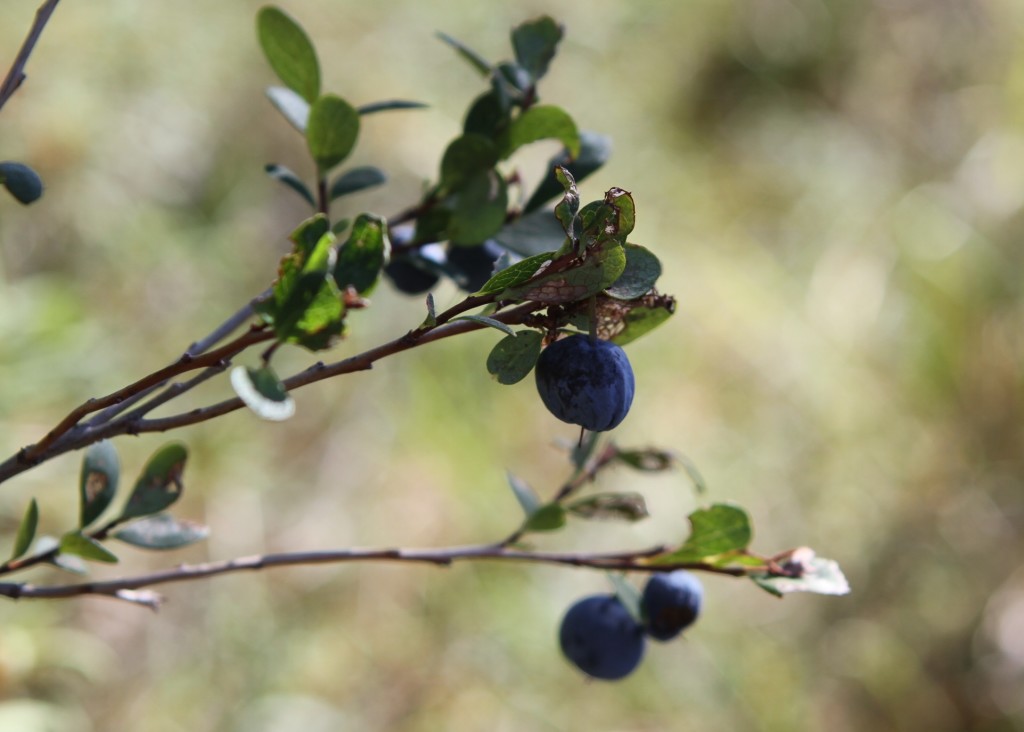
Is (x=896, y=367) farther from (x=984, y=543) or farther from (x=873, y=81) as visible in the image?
(x=873, y=81)

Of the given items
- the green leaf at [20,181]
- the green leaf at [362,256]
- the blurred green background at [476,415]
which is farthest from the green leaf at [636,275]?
the blurred green background at [476,415]

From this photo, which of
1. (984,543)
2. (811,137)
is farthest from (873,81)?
(984,543)

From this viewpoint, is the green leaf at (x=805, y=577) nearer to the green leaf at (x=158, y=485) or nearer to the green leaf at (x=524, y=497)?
the green leaf at (x=524, y=497)

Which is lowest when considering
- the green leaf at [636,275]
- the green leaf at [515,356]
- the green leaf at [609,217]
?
the green leaf at [515,356]

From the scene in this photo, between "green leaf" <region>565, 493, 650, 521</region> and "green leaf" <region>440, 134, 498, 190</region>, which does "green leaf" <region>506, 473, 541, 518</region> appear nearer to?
"green leaf" <region>565, 493, 650, 521</region>

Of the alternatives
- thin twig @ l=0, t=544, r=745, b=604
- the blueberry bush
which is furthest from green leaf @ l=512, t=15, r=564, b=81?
thin twig @ l=0, t=544, r=745, b=604

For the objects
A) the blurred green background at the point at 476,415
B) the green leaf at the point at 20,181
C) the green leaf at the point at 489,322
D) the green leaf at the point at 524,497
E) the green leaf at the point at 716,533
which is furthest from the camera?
the blurred green background at the point at 476,415

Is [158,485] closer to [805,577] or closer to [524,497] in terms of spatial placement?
[524,497]
